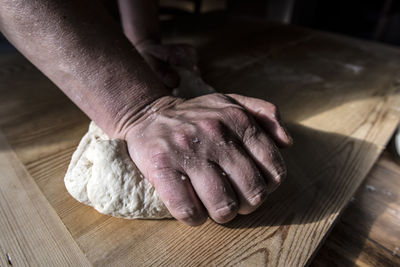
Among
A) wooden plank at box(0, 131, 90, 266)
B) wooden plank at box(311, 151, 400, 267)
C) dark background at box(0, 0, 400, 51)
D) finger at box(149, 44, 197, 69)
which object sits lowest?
dark background at box(0, 0, 400, 51)

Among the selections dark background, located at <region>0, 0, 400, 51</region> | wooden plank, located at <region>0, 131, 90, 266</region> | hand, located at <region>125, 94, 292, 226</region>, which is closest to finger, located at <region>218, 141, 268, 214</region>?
hand, located at <region>125, 94, 292, 226</region>

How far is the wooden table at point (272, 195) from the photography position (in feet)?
2.06

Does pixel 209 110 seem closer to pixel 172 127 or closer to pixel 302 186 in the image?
pixel 172 127

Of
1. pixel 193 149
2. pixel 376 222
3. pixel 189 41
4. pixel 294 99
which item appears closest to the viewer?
pixel 193 149

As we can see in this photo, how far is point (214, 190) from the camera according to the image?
0.59 m

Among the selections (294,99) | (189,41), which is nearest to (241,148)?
(294,99)

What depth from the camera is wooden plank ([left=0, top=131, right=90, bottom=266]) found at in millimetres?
601

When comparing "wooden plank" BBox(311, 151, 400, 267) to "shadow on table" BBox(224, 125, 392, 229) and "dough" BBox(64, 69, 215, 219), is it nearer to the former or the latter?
"shadow on table" BBox(224, 125, 392, 229)

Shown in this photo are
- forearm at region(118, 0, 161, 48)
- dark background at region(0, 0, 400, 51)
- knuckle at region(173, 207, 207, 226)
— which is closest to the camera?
knuckle at region(173, 207, 207, 226)

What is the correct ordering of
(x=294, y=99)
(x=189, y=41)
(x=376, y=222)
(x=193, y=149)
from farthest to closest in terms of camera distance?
(x=189, y=41), (x=294, y=99), (x=376, y=222), (x=193, y=149)

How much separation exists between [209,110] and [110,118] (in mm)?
→ 270

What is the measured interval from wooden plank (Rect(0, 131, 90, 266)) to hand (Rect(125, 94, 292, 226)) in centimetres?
24

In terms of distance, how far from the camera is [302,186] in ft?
2.63

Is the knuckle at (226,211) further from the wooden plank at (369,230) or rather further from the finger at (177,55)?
the finger at (177,55)
